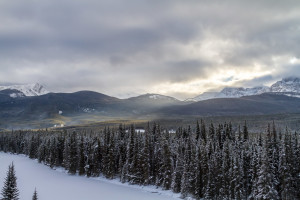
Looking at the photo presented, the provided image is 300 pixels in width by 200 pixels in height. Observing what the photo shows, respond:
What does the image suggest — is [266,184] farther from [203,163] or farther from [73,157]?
[73,157]

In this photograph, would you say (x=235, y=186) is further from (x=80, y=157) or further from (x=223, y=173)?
(x=80, y=157)

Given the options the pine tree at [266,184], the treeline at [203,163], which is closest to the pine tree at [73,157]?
the treeline at [203,163]

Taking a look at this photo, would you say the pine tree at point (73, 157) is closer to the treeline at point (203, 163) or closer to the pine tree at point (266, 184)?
the treeline at point (203, 163)

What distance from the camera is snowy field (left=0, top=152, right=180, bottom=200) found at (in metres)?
77.3

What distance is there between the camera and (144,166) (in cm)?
9181

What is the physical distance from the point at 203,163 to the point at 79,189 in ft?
143

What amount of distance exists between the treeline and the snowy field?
421cm

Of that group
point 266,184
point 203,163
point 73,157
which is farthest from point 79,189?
point 266,184

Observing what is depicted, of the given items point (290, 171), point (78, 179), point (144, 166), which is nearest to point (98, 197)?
point (144, 166)

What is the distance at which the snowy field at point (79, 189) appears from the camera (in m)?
77.3

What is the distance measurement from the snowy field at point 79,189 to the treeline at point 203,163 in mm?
4208

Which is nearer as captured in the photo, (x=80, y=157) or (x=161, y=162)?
(x=161, y=162)

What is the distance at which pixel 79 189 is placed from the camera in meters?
87.3

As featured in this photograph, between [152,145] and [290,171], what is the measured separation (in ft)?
163
